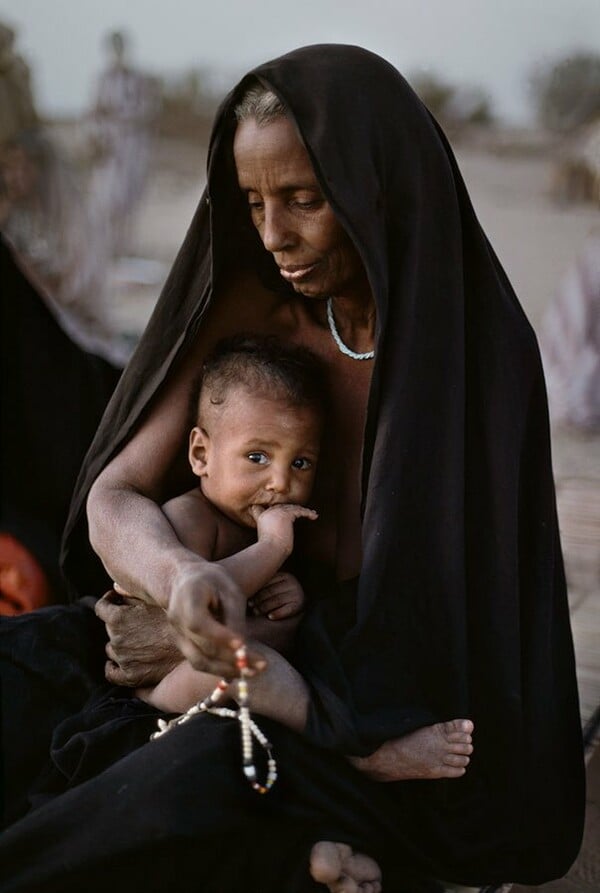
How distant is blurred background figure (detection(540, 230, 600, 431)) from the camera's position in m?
7.43

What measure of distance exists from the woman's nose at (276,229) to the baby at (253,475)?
269 millimetres

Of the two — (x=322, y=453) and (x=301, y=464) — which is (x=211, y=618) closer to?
(x=301, y=464)

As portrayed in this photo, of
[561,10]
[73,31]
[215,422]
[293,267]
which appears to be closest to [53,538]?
[215,422]

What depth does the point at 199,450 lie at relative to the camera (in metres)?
2.43

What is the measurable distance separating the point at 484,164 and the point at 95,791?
25.8 ft

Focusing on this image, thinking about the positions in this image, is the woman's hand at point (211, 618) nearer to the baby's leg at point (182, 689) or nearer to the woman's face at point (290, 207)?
the baby's leg at point (182, 689)

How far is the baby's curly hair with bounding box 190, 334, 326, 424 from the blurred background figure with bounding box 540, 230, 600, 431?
5.14 m

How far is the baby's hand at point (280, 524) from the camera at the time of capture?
2222 mm

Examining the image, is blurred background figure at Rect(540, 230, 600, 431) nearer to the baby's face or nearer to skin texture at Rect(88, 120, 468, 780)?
skin texture at Rect(88, 120, 468, 780)

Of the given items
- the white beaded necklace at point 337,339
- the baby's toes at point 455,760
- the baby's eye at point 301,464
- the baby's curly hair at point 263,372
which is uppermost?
the white beaded necklace at point 337,339

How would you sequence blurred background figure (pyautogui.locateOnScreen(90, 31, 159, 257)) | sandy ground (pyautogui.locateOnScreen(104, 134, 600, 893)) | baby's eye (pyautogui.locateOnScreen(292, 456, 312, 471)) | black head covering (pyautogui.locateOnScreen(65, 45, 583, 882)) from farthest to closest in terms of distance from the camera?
blurred background figure (pyautogui.locateOnScreen(90, 31, 159, 257)), sandy ground (pyautogui.locateOnScreen(104, 134, 600, 893)), baby's eye (pyautogui.locateOnScreen(292, 456, 312, 471)), black head covering (pyautogui.locateOnScreen(65, 45, 583, 882))

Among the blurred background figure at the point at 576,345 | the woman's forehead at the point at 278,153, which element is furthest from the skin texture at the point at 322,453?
the blurred background figure at the point at 576,345

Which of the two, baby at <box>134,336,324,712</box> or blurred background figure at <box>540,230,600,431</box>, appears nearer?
baby at <box>134,336,324,712</box>

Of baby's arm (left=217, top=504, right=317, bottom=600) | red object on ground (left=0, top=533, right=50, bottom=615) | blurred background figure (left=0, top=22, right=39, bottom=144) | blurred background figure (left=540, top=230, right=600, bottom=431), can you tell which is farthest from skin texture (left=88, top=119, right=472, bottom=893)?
blurred background figure (left=540, top=230, right=600, bottom=431)
